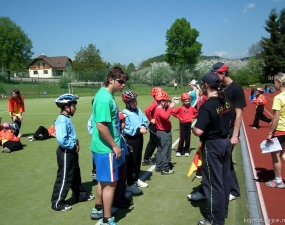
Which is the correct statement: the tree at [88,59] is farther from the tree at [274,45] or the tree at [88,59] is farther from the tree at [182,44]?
the tree at [274,45]

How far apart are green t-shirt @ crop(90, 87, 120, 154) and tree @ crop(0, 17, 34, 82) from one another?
70.7 meters

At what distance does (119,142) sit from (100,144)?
296 millimetres

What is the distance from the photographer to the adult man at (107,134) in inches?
139

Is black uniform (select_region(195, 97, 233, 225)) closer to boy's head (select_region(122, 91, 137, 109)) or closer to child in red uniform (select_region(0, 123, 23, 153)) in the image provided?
boy's head (select_region(122, 91, 137, 109))

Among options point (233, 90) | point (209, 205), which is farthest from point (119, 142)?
point (233, 90)

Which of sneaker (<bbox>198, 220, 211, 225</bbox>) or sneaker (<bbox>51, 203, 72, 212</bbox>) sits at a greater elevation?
sneaker (<bbox>198, 220, 211, 225</bbox>)

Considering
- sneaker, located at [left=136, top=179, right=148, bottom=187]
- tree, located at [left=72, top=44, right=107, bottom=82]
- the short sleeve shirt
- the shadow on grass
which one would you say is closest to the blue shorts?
the short sleeve shirt

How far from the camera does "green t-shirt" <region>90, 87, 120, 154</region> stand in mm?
3512

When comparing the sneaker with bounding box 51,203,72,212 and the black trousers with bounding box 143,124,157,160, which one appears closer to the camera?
the sneaker with bounding box 51,203,72,212

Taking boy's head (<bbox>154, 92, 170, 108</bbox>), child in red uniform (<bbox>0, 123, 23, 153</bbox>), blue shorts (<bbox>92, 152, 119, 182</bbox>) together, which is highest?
boy's head (<bbox>154, 92, 170, 108</bbox>)

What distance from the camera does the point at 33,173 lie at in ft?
21.6

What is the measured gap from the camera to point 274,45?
54.2 meters

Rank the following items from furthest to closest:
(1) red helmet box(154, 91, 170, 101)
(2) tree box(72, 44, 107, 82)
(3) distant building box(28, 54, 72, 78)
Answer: (3) distant building box(28, 54, 72, 78), (2) tree box(72, 44, 107, 82), (1) red helmet box(154, 91, 170, 101)

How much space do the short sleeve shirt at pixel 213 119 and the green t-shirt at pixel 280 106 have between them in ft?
5.24
